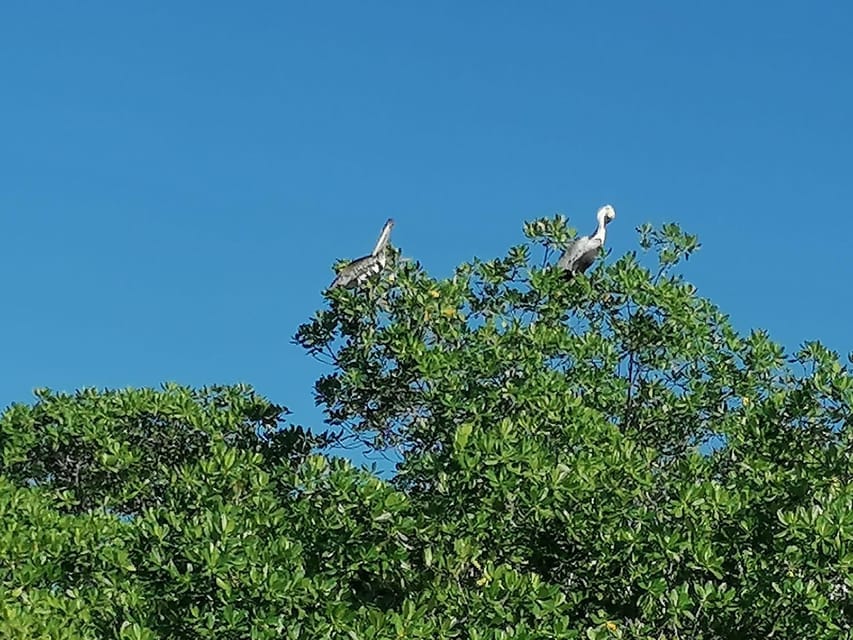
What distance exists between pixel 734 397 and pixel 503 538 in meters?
4.14

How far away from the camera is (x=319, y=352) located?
562 inches

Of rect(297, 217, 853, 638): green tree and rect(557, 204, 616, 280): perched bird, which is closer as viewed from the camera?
rect(297, 217, 853, 638): green tree

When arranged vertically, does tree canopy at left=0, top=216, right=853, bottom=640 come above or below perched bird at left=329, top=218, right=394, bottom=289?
below

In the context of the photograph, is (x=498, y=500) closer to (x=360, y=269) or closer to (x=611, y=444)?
(x=611, y=444)

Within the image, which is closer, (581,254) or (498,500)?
(498,500)

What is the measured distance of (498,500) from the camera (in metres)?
10.4

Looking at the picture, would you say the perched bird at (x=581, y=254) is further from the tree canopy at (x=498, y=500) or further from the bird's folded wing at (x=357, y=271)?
the bird's folded wing at (x=357, y=271)

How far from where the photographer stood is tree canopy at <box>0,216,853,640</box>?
9.80m

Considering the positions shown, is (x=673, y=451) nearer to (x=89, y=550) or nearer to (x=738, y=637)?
(x=738, y=637)

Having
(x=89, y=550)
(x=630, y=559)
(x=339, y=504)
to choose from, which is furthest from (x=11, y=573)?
(x=630, y=559)

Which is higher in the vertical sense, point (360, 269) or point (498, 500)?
point (360, 269)

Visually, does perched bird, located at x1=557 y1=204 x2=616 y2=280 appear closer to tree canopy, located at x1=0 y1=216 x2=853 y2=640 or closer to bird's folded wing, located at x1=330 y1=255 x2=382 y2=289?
tree canopy, located at x1=0 y1=216 x2=853 y2=640

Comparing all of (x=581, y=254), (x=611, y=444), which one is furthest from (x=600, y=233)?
(x=611, y=444)

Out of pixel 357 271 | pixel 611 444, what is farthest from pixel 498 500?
pixel 357 271
